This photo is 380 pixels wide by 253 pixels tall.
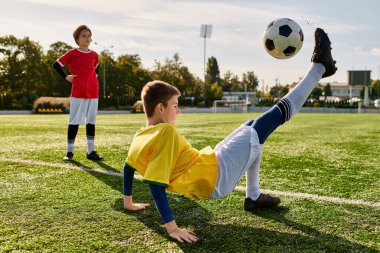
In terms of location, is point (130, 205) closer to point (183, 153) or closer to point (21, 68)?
point (183, 153)

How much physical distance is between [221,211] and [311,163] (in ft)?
9.17

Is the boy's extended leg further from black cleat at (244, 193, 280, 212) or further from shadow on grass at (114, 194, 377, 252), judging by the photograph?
shadow on grass at (114, 194, 377, 252)

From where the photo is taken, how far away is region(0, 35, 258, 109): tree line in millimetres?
50656

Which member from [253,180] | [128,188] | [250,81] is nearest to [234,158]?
[253,180]

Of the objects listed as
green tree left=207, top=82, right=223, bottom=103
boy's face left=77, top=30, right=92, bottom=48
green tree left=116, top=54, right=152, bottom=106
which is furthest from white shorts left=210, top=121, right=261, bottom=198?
green tree left=207, top=82, right=223, bottom=103

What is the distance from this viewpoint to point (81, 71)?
572cm

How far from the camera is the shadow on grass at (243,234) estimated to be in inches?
88.9

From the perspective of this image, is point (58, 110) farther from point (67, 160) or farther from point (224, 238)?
point (224, 238)

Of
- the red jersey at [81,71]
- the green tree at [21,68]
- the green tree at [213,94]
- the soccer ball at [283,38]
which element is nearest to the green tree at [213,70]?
the green tree at [213,94]

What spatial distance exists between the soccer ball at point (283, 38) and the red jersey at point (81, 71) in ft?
9.00

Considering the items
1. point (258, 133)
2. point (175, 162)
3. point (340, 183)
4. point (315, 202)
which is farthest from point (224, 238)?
point (340, 183)

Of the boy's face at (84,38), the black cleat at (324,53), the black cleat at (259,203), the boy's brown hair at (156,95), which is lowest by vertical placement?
the black cleat at (259,203)

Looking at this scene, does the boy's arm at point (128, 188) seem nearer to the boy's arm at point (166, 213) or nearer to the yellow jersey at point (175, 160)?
the yellow jersey at point (175, 160)

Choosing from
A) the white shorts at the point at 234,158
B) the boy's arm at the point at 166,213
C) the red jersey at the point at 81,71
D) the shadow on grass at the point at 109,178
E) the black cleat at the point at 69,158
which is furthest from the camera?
the red jersey at the point at 81,71
